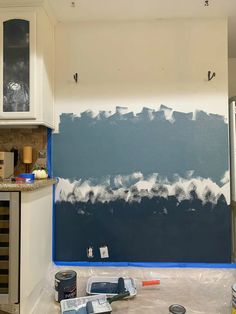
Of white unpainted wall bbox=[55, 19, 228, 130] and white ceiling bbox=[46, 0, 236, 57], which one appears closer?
white ceiling bbox=[46, 0, 236, 57]

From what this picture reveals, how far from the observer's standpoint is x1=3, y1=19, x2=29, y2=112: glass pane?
5.47ft

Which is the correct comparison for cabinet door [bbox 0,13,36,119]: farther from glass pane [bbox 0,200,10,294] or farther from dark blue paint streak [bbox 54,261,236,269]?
dark blue paint streak [bbox 54,261,236,269]

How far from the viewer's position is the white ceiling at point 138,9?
1709 mm

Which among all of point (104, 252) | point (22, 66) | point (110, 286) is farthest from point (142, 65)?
point (110, 286)

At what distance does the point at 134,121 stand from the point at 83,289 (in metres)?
1.26

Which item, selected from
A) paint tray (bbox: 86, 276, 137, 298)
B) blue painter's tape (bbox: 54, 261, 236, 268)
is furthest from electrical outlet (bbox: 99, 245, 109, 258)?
paint tray (bbox: 86, 276, 137, 298)

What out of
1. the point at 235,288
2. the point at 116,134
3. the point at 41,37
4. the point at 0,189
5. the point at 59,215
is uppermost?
the point at 41,37

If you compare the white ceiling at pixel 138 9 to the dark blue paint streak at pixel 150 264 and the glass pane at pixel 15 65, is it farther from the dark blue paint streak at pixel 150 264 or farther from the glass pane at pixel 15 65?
the dark blue paint streak at pixel 150 264

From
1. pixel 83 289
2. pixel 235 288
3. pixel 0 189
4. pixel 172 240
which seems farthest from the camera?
pixel 172 240

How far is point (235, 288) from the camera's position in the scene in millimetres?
1238

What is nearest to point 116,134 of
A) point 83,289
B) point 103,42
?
point 103,42

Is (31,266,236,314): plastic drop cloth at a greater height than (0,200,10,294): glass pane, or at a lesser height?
lesser

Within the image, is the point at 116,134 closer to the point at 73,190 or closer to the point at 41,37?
the point at 73,190

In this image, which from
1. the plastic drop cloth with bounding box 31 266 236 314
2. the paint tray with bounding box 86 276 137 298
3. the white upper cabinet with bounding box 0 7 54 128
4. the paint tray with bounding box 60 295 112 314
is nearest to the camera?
the paint tray with bounding box 60 295 112 314
